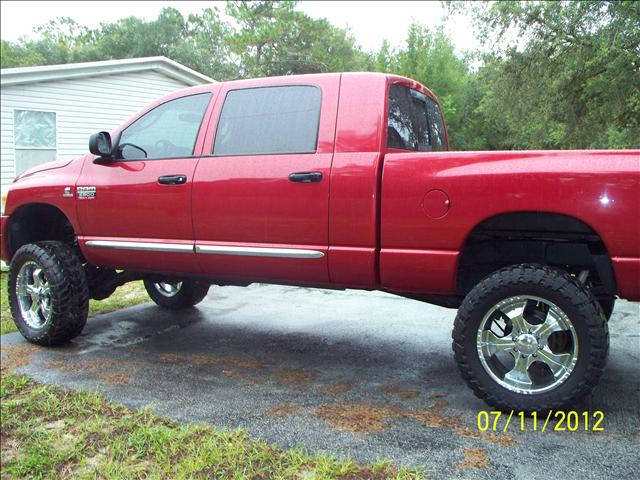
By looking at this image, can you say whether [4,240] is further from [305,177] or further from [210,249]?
[305,177]

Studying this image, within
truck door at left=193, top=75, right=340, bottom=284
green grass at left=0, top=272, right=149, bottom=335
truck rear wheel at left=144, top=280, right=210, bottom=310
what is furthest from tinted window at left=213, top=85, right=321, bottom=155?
green grass at left=0, top=272, right=149, bottom=335

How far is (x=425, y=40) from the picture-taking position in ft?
107

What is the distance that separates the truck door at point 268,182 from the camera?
3502 millimetres

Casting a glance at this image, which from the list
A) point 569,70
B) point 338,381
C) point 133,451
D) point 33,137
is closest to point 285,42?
point 33,137

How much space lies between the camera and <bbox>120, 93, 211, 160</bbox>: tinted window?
4.12 meters

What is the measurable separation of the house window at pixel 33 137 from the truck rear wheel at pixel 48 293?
7.93 metres

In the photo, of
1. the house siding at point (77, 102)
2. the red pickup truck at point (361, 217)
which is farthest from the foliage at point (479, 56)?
the house siding at point (77, 102)

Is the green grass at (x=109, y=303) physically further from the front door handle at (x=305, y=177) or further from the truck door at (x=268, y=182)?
the front door handle at (x=305, y=177)

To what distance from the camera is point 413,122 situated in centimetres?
394

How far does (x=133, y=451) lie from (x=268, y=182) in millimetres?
1744

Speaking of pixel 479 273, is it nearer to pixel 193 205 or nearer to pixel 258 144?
pixel 258 144

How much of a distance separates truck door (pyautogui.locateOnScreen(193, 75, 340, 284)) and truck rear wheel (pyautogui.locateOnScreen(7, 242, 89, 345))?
1281 millimetres

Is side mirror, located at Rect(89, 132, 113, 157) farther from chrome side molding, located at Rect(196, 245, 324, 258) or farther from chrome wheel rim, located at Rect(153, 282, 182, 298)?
chrome wheel rim, located at Rect(153, 282, 182, 298)

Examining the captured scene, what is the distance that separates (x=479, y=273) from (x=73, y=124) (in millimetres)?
11369
